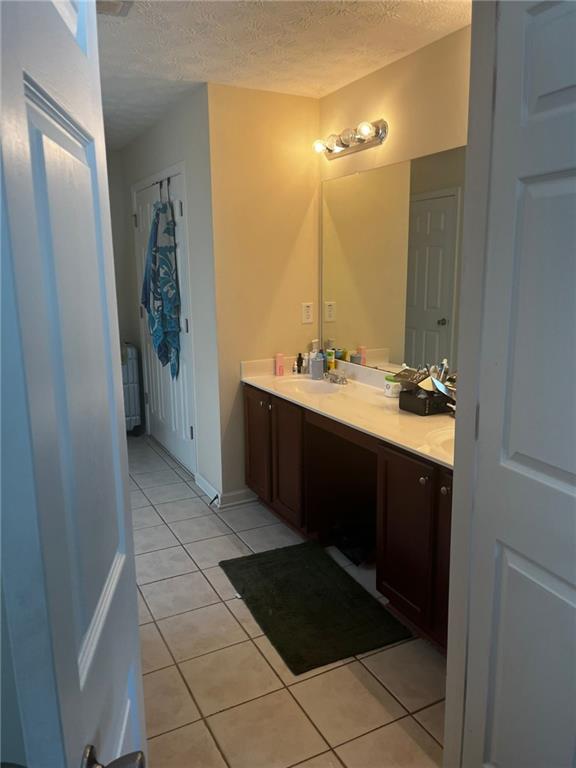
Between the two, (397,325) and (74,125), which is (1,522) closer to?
(74,125)

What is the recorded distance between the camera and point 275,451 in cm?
325

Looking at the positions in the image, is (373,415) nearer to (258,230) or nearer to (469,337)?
(469,337)

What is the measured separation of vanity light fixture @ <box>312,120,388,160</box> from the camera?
2968mm

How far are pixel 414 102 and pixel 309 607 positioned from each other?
2439 mm

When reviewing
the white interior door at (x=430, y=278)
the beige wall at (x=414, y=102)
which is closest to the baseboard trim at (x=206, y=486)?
the white interior door at (x=430, y=278)

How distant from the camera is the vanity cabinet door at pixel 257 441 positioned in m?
3.31

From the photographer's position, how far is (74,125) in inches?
29.8

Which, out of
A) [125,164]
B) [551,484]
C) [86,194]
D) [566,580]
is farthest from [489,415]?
[125,164]

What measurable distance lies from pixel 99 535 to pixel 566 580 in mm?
966

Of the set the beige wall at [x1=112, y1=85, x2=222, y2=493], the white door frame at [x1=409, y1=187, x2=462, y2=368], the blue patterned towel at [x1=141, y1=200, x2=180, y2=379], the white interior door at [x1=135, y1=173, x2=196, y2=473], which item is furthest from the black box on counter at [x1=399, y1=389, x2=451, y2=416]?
the blue patterned towel at [x1=141, y1=200, x2=180, y2=379]

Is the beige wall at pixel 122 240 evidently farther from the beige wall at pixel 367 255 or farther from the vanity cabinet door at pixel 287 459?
the vanity cabinet door at pixel 287 459

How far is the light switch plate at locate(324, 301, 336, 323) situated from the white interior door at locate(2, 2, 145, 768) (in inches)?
107

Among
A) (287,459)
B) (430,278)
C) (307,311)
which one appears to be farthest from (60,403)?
(307,311)

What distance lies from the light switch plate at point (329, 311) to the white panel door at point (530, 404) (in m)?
2.31
